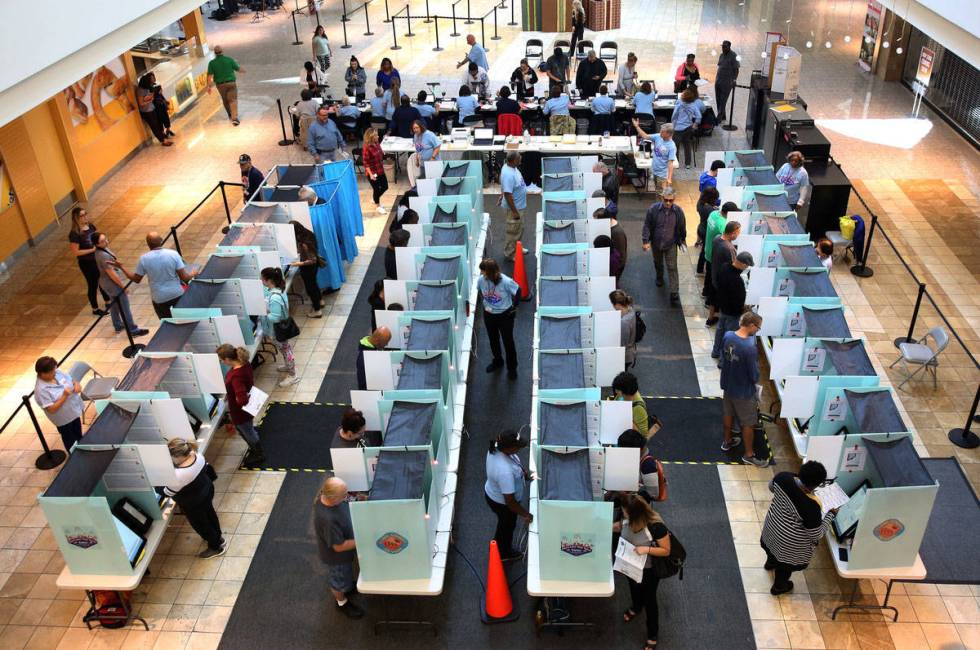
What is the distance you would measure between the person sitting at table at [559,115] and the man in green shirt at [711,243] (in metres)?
4.40

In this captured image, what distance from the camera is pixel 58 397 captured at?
309 inches

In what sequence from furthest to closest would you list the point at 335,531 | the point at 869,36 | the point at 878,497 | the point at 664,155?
the point at 869,36, the point at 664,155, the point at 335,531, the point at 878,497

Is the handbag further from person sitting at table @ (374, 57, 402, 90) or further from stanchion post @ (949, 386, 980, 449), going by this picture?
person sitting at table @ (374, 57, 402, 90)

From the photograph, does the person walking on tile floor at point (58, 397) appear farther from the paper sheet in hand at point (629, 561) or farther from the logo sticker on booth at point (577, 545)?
the paper sheet in hand at point (629, 561)

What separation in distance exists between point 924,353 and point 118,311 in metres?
9.33

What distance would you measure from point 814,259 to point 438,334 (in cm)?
418

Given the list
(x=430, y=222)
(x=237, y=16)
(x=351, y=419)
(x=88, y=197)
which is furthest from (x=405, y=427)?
(x=237, y=16)

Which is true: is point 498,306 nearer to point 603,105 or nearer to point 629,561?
point 629,561

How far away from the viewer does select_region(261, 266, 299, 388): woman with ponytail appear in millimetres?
8852

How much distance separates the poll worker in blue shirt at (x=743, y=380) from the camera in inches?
291

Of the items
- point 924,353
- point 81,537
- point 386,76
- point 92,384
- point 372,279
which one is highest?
point 386,76

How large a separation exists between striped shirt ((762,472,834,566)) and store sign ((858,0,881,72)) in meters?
15.7

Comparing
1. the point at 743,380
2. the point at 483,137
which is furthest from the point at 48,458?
the point at 483,137

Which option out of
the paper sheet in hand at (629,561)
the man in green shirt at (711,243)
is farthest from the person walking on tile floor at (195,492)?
the man in green shirt at (711,243)
